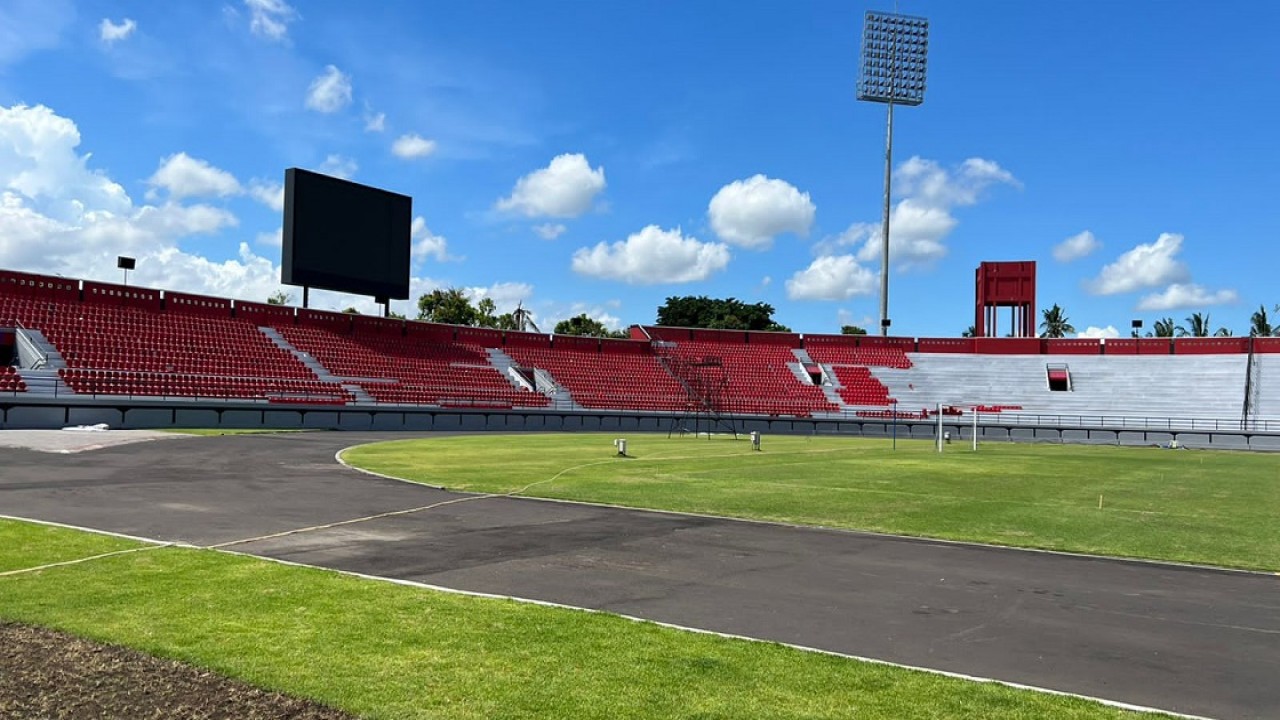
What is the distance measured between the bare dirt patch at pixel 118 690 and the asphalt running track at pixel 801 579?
11.5 feet

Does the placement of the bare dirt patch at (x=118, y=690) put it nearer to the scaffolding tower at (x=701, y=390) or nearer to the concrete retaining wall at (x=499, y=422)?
the concrete retaining wall at (x=499, y=422)

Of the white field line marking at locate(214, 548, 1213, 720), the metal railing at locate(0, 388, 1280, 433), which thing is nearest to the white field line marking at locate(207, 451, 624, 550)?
the white field line marking at locate(214, 548, 1213, 720)

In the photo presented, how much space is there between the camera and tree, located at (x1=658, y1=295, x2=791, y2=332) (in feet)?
397

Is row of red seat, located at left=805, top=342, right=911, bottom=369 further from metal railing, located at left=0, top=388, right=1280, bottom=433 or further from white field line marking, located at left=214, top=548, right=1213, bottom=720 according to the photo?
white field line marking, located at left=214, top=548, right=1213, bottom=720

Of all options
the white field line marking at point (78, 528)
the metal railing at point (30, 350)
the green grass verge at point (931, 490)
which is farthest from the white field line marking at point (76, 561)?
the metal railing at point (30, 350)

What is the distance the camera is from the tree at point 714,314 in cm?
12088

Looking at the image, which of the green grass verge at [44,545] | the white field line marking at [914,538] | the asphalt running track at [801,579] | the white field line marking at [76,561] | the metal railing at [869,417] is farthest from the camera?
the metal railing at [869,417]

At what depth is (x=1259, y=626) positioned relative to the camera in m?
8.14

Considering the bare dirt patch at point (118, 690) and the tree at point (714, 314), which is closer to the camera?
the bare dirt patch at point (118, 690)

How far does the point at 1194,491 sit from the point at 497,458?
2020 cm

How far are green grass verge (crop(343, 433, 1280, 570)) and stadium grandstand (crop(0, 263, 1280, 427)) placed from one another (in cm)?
1897

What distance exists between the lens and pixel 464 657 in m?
6.15

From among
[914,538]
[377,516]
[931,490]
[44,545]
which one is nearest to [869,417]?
[931,490]

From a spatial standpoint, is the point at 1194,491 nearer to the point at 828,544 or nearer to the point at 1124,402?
the point at 828,544
